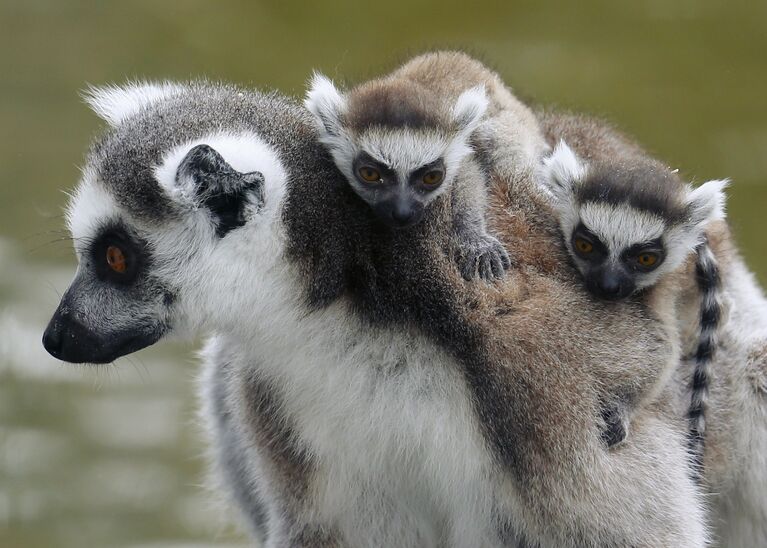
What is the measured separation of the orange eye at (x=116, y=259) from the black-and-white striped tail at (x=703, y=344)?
173cm

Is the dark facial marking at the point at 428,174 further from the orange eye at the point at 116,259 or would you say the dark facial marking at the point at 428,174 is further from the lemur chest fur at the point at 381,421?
the orange eye at the point at 116,259

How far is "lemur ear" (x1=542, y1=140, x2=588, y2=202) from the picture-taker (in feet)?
11.2

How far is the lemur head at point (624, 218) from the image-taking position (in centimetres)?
323

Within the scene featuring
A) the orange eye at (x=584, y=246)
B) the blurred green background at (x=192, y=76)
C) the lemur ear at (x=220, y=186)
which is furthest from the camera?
the blurred green background at (x=192, y=76)

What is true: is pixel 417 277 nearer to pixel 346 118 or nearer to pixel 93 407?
pixel 346 118

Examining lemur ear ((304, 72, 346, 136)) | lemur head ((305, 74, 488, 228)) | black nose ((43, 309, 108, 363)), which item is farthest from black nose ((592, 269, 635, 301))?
black nose ((43, 309, 108, 363))

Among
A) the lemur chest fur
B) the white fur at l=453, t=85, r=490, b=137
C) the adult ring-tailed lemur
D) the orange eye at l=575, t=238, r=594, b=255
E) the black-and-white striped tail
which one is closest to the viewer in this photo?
the adult ring-tailed lemur

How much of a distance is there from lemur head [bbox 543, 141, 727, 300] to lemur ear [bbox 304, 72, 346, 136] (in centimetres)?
65

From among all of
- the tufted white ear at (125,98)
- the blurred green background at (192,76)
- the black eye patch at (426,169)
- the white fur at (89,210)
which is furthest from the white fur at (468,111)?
the blurred green background at (192,76)

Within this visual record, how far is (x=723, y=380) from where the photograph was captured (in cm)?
370

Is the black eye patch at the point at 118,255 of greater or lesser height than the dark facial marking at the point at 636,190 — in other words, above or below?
below

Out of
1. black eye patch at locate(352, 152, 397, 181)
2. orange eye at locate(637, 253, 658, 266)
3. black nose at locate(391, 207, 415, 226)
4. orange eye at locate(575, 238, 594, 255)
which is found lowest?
black nose at locate(391, 207, 415, 226)

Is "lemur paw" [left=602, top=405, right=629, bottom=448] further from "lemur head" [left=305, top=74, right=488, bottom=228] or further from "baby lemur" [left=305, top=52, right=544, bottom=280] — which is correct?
"lemur head" [left=305, top=74, right=488, bottom=228]

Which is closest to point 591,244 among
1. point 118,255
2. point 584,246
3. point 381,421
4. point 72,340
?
point 584,246
